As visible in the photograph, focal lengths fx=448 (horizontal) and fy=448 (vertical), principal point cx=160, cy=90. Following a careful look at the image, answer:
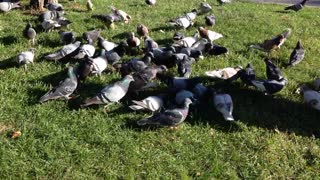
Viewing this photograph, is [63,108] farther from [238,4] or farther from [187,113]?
[238,4]

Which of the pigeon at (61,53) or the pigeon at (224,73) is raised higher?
the pigeon at (224,73)

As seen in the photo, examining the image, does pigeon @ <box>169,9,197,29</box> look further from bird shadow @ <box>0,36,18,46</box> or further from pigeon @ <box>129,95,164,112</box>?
pigeon @ <box>129,95,164,112</box>

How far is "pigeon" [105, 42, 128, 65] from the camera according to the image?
766cm

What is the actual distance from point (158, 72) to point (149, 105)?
116cm

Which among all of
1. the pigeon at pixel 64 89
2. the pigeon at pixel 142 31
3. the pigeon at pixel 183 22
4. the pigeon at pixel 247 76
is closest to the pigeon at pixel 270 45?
the pigeon at pixel 247 76

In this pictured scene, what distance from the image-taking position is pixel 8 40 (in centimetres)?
868

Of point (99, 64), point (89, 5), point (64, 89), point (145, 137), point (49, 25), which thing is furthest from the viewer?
point (89, 5)

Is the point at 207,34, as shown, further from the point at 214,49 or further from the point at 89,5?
the point at 89,5

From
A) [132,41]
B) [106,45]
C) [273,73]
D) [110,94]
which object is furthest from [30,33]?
[273,73]

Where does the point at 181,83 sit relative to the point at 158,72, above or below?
above

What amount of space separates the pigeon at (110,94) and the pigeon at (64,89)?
0.40m

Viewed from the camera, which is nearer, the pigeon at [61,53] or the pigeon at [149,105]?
the pigeon at [149,105]

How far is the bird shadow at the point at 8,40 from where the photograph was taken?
8547mm

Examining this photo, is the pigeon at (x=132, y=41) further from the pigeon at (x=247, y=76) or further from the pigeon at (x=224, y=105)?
the pigeon at (x=224, y=105)
